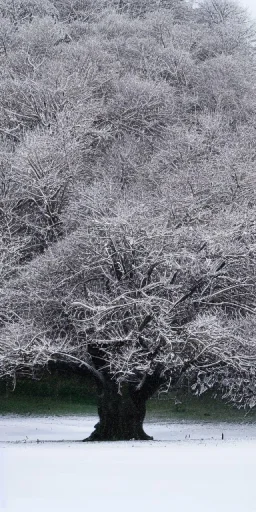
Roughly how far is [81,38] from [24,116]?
10.4 metres

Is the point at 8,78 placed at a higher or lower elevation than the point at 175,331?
higher

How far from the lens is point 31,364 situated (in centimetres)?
2127

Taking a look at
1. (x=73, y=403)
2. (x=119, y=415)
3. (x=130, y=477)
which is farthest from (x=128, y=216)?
(x=73, y=403)

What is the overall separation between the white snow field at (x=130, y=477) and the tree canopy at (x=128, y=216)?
100 inches

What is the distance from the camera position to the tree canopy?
70.4ft

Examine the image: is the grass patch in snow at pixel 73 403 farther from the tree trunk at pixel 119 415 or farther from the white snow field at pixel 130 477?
the white snow field at pixel 130 477

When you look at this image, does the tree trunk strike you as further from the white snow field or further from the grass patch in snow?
the grass patch in snow

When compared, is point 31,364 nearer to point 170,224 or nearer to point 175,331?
point 175,331

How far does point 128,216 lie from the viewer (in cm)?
2178

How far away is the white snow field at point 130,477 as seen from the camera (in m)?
11.8

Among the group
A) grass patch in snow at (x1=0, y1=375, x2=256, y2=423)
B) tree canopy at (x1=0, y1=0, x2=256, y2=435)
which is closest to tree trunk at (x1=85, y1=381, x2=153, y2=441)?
tree canopy at (x1=0, y1=0, x2=256, y2=435)

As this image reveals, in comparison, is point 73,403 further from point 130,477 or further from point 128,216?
point 130,477

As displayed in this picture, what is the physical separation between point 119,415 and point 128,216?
17.6ft

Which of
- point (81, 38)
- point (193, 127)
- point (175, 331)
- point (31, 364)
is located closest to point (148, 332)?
point (175, 331)
